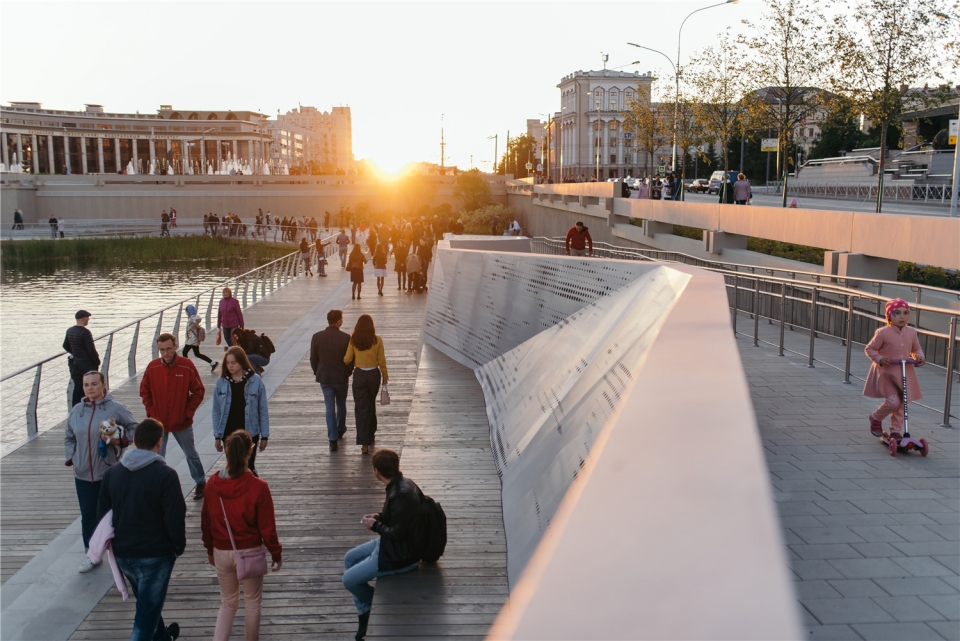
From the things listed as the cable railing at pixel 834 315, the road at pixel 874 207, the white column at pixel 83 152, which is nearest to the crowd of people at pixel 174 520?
the cable railing at pixel 834 315

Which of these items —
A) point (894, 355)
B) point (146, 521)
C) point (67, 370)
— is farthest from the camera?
point (67, 370)

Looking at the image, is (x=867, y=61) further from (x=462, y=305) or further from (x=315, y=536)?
(x=315, y=536)

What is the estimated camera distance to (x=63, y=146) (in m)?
134

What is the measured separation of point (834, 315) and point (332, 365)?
7.76 m

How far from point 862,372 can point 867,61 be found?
9.90m

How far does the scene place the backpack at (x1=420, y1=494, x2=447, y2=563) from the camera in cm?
542

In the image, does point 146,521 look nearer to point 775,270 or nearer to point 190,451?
point 190,451

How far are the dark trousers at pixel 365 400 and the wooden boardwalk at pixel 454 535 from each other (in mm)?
421

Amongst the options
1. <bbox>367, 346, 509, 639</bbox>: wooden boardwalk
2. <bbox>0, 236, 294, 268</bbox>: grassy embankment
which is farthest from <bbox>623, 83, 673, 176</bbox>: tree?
<bbox>367, 346, 509, 639</bbox>: wooden boardwalk

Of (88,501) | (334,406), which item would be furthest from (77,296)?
(88,501)

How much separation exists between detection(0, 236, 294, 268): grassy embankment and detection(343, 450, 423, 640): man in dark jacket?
148 feet

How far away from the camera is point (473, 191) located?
208ft

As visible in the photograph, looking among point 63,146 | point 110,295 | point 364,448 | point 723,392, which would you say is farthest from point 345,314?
point 63,146

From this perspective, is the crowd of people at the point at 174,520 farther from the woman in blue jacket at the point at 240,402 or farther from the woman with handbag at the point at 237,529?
the woman in blue jacket at the point at 240,402
